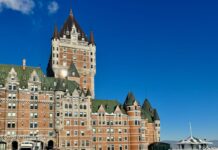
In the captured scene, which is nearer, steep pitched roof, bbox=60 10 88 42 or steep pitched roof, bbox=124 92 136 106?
steep pitched roof, bbox=124 92 136 106

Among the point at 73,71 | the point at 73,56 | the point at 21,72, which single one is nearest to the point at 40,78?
the point at 21,72

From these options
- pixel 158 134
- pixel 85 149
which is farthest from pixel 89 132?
pixel 158 134

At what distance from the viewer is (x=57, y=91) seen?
109 metres

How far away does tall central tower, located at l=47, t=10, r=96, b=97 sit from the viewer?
441 ft

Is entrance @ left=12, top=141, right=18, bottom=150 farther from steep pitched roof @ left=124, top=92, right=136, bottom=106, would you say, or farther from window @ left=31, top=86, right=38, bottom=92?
steep pitched roof @ left=124, top=92, right=136, bottom=106

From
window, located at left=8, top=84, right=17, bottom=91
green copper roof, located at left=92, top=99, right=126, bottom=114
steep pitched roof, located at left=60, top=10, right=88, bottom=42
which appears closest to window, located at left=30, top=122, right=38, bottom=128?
window, located at left=8, top=84, right=17, bottom=91

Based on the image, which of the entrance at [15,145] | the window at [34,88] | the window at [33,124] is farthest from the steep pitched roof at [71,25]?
the entrance at [15,145]

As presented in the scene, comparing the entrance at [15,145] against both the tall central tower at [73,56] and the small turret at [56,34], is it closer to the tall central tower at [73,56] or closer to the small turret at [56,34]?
the tall central tower at [73,56]

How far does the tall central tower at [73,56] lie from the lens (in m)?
135

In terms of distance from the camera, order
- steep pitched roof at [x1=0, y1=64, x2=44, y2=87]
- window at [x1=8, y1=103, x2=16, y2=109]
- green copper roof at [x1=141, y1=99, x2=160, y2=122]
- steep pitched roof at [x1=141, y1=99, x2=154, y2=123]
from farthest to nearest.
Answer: green copper roof at [x1=141, y1=99, x2=160, y2=122] → steep pitched roof at [x1=141, y1=99, x2=154, y2=123] → steep pitched roof at [x1=0, y1=64, x2=44, y2=87] → window at [x1=8, y1=103, x2=16, y2=109]

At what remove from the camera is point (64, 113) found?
109 metres

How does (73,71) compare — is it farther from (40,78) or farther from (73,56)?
(40,78)

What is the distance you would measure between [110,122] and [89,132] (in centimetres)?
1083

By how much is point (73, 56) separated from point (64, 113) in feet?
126
